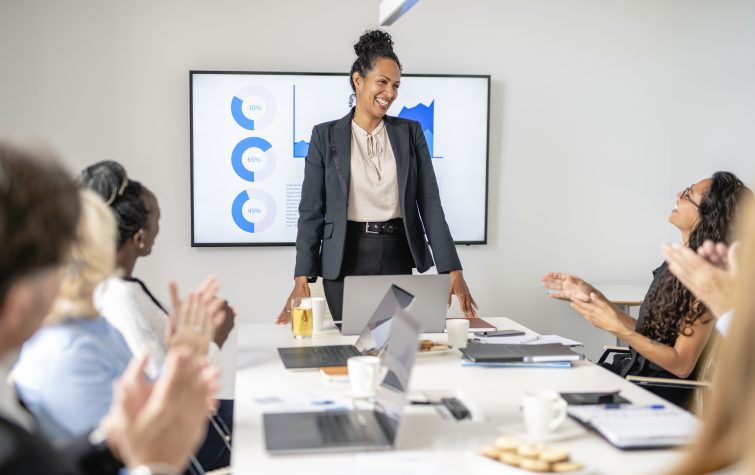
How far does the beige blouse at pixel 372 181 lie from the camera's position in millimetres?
3713

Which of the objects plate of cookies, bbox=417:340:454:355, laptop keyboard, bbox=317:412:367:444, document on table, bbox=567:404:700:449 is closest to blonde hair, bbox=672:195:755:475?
document on table, bbox=567:404:700:449

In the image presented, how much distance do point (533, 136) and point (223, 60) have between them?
6.05ft

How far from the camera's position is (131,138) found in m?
4.74

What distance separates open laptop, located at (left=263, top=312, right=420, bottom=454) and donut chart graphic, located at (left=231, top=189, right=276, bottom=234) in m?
2.94

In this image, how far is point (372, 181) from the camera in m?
3.73

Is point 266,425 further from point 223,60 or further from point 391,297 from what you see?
point 223,60

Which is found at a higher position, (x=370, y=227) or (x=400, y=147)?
(x=400, y=147)

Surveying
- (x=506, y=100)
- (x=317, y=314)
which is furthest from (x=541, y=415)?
(x=506, y=100)

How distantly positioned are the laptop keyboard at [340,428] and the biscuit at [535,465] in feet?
1.10

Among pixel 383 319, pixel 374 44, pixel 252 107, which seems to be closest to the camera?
pixel 383 319

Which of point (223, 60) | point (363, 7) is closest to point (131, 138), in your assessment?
point (223, 60)

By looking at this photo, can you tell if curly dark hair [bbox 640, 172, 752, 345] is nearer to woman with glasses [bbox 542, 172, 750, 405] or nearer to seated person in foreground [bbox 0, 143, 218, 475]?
woman with glasses [bbox 542, 172, 750, 405]

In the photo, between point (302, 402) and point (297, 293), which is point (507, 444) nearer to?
point (302, 402)

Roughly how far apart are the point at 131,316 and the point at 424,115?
2987 mm
